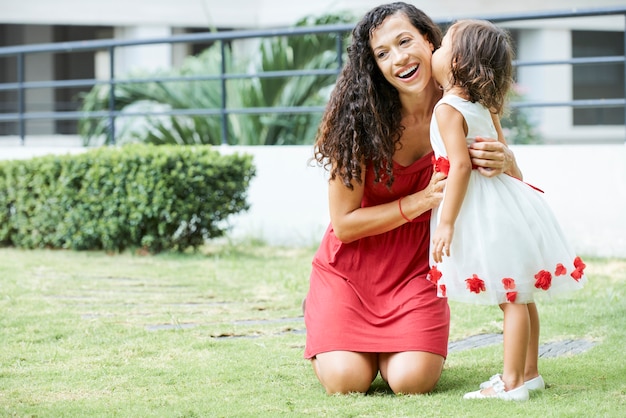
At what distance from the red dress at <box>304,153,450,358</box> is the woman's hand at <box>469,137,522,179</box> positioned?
1.31 feet

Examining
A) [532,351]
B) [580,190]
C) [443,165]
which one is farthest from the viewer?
[580,190]

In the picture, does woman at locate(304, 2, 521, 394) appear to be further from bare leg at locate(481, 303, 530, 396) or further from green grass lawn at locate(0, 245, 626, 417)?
bare leg at locate(481, 303, 530, 396)

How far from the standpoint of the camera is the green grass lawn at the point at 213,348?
3566 millimetres

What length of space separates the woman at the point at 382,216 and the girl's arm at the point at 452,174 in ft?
0.67

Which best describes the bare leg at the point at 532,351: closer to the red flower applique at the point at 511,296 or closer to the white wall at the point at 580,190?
the red flower applique at the point at 511,296

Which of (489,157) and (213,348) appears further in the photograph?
(213,348)

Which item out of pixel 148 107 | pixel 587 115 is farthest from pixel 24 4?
pixel 587 115

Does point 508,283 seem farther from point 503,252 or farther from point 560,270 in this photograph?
point 560,270

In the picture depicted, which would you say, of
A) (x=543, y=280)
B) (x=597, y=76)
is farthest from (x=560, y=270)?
(x=597, y=76)

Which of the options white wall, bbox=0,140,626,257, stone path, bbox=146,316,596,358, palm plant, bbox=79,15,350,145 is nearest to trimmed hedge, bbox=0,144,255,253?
white wall, bbox=0,140,626,257

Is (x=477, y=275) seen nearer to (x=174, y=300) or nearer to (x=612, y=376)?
(x=612, y=376)

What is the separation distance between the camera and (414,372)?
3.73 m

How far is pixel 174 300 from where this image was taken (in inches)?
235

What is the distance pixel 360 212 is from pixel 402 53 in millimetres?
629
